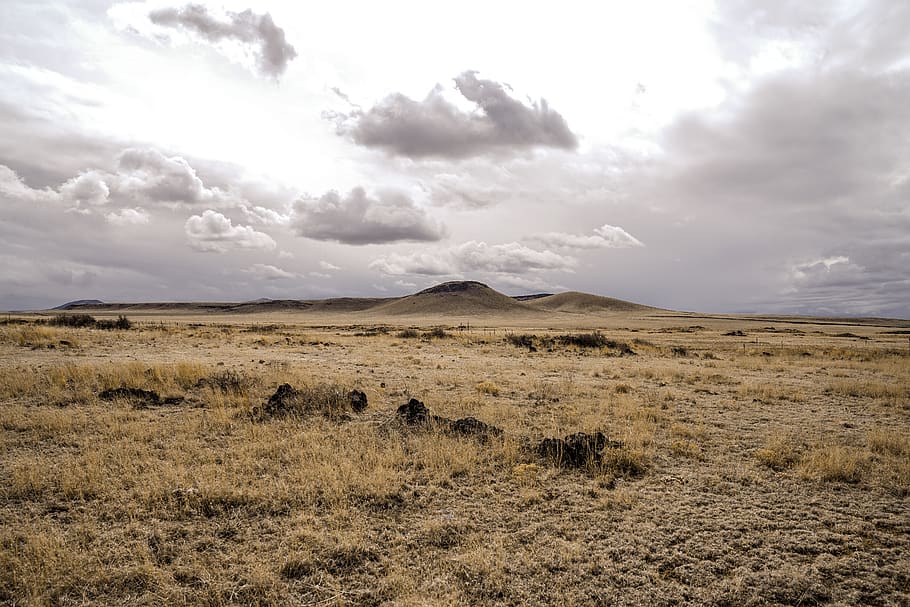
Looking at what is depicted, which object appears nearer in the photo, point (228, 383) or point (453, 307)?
point (228, 383)

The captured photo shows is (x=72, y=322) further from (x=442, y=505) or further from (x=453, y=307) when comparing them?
(x=453, y=307)

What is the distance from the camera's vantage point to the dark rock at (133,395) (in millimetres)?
11961

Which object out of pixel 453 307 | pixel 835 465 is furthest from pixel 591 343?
pixel 453 307

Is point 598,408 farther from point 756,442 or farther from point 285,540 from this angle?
point 285,540

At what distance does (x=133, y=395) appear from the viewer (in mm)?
12250

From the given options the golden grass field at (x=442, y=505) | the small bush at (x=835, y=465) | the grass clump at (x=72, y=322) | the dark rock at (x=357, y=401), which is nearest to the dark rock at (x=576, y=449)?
the golden grass field at (x=442, y=505)

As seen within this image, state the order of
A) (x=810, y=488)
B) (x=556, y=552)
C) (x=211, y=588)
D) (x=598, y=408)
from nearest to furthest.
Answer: (x=211, y=588) < (x=556, y=552) < (x=810, y=488) < (x=598, y=408)

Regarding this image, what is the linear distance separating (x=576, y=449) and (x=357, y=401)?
590 cm

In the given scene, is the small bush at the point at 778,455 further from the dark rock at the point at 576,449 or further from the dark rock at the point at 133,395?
the dark rock at the point at 133,395

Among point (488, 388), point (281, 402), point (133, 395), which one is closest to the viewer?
point (281, 402)

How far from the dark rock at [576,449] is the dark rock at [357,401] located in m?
4.88

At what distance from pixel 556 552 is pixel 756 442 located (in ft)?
21.6

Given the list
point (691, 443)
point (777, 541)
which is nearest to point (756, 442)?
point (691, 443)

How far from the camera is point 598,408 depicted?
12.2 metres
